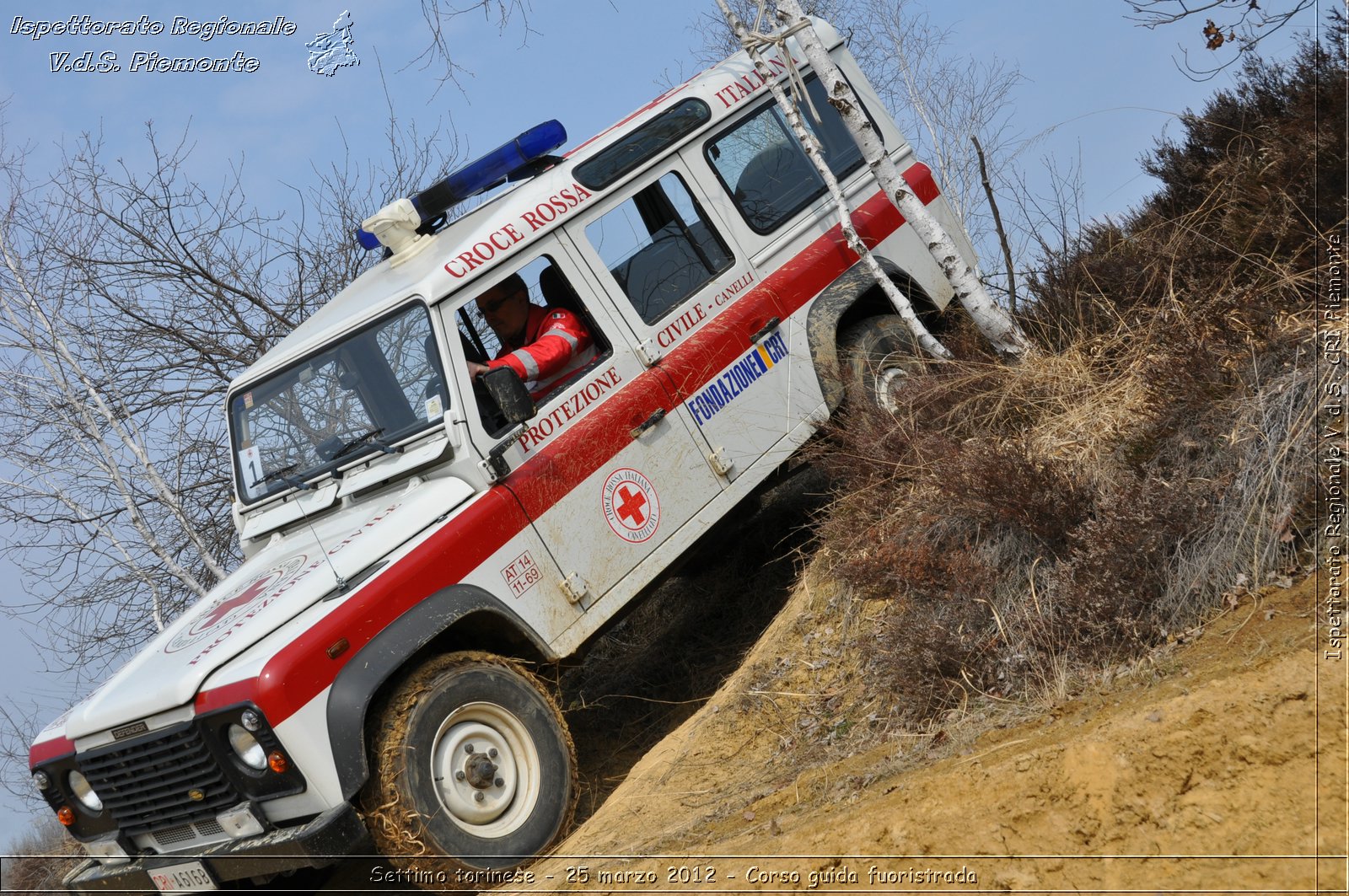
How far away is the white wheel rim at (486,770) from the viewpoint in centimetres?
451

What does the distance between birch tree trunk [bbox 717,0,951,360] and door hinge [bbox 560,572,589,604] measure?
2638 millimetres

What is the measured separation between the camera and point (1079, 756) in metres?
3.40

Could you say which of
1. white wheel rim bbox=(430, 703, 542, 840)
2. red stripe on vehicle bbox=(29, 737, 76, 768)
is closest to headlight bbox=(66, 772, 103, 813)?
red stripe on vehicle bbox=(29, 737, 76, 768)

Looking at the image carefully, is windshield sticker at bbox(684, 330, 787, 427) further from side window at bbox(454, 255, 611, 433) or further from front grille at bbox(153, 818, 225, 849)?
front grille at bbox(153, 818, 225, 849)

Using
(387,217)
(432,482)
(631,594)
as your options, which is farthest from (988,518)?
(387,217)

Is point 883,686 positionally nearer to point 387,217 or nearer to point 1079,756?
point 1079,756

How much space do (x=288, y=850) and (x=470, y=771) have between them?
773 mm

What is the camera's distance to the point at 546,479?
5211 mm

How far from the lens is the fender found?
422 centimetres

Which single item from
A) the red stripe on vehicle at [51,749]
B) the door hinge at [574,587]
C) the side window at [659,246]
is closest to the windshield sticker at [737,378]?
the side window at [659,246]

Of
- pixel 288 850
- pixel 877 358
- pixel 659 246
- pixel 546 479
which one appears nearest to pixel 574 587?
pixel 546 479

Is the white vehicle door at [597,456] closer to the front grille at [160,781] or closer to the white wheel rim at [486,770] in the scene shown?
the white wheel rim at [486,770]

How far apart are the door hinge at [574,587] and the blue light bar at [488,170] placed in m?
2.12

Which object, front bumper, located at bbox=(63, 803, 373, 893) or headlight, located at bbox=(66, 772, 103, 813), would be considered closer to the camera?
front bumper, located at bbox=(63, 803, 373, 893)
